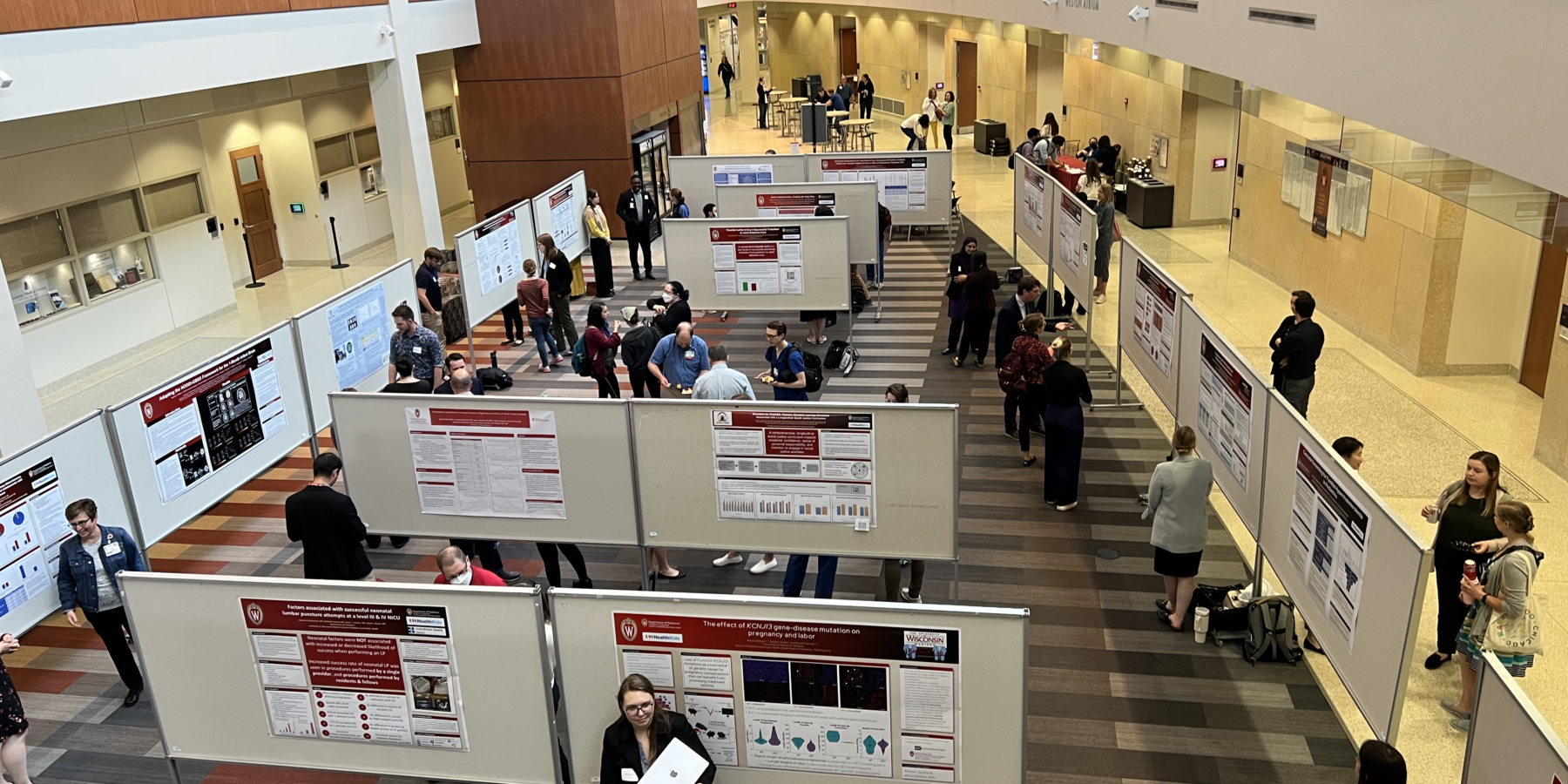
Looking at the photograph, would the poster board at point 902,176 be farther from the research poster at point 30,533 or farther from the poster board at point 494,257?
the research poster at point 30,533

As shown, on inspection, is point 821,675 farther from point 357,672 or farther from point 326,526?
point 326,526

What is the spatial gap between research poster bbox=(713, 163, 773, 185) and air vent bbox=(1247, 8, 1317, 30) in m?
8.47

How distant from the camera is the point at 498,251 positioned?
14000 mm

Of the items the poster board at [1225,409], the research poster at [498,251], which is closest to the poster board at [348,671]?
the poster board at [1225,409]

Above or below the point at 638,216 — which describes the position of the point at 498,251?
above

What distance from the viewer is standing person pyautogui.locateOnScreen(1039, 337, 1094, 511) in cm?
912

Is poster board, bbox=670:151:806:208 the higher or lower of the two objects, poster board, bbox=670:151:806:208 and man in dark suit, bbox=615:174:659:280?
the higher

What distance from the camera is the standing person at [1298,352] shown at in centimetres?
951

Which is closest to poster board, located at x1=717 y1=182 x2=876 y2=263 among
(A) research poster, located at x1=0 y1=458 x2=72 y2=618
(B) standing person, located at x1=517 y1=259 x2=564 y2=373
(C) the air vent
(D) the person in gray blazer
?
(B) standing person, located at x1=517 y1=259 x2=564 y2=373

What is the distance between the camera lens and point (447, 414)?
789 centimetres

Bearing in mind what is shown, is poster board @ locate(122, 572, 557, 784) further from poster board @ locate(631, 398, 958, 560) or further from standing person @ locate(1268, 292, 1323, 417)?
standing person @ locate(1268, 292, 1323, 417)

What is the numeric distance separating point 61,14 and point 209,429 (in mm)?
4866

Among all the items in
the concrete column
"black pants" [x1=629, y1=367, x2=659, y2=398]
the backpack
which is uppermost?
the concrete column

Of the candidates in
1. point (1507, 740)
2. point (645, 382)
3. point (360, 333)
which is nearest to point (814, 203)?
point (645, 382)
